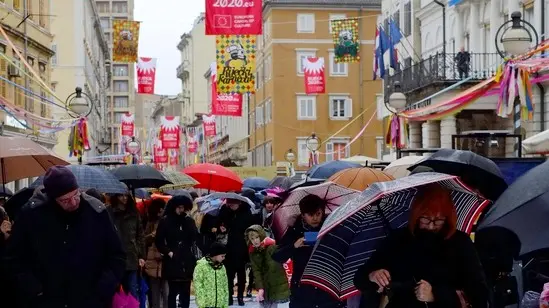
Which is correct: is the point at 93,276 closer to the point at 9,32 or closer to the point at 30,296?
the point at 30,296

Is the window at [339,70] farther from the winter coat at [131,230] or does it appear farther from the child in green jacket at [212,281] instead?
the winter coat at [131,230]

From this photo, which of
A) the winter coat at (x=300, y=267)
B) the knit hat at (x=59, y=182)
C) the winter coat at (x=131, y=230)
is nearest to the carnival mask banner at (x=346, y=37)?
the winter coat at (x=131, y=230)

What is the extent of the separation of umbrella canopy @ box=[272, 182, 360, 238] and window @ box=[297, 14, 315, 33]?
59939 mm

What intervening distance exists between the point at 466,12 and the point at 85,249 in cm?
3161

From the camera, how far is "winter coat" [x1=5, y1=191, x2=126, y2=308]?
7883 mm

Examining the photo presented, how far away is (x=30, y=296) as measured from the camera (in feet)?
25.6

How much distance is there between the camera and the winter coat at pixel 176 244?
1521 cm

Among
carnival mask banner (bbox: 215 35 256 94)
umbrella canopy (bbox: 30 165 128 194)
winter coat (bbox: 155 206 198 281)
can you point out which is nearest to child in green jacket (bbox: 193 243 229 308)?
winter coat (bbox: 155 206 198 281)

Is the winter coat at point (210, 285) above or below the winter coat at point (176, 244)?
below

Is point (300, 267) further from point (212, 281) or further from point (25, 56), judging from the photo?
point (25, 56)

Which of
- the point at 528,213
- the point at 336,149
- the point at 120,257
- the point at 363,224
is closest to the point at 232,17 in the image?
the point at 120,257

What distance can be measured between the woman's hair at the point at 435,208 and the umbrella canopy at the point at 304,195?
432cm

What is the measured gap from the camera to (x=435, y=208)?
20.7 ft

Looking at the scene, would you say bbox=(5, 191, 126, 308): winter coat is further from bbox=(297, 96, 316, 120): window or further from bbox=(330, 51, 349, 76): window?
bbox=(330, 51, 349, 76): window
